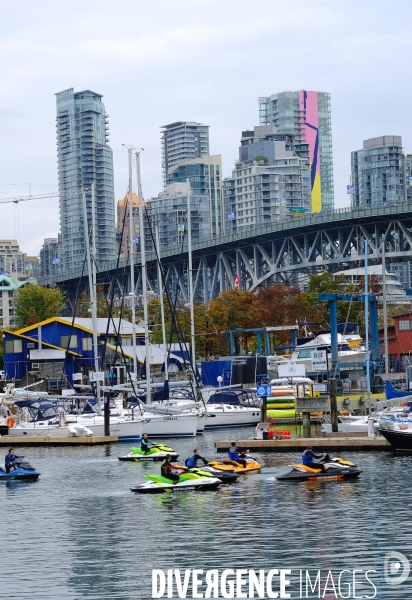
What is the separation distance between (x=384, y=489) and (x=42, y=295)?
105515mm

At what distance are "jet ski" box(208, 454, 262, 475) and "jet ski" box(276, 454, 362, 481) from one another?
2.24 meters

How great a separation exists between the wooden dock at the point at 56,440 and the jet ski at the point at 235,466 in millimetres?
14313

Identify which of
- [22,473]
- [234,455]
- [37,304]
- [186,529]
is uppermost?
[37,304]

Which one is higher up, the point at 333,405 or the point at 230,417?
the point at 333,405

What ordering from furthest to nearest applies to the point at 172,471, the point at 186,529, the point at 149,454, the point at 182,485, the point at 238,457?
the point at 149,454
the point at 238,457
the point at 172,471
the point at 182,485
the point at 186,529

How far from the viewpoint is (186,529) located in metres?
32.8

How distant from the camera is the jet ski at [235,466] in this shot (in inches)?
1713

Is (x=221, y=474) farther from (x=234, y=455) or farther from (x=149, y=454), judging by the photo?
(x=149, y=454)

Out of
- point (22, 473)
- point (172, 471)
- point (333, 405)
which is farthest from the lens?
point (333, 405)

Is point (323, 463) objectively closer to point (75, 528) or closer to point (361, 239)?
point (75, 528)

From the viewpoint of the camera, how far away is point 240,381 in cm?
8631

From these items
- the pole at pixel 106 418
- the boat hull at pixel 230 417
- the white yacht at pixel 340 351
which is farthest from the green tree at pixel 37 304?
the pole at pixel 106 418

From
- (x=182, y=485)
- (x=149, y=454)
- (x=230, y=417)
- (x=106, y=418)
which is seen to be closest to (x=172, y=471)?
(x=182, y=485)

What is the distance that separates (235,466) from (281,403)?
2811 cm
